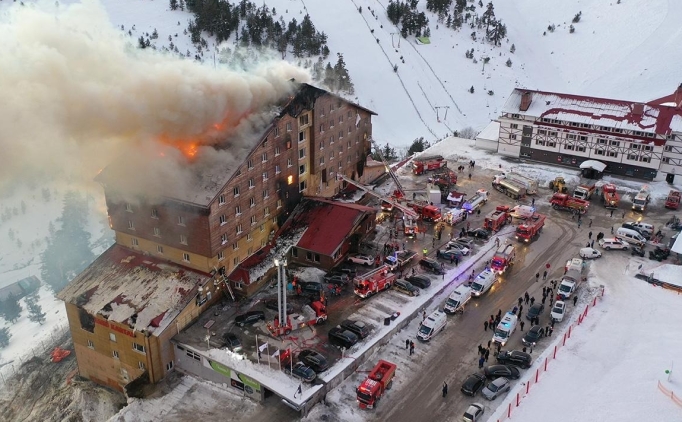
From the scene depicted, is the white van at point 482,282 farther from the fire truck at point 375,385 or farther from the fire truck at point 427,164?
the fire truck at point 427,164

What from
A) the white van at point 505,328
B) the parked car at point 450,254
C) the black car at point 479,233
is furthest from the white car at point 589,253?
the white van at point 505,328

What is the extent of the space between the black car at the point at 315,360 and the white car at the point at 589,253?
27.4 metres

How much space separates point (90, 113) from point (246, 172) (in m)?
12.3

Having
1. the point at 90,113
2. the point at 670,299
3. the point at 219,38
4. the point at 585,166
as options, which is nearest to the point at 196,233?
the point at 90,113

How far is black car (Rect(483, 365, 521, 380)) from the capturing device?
39472 mm

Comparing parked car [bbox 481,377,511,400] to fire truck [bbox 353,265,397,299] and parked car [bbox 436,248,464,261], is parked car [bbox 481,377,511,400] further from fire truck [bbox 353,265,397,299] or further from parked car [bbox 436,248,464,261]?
parked car [bbox 436,248,464,261]

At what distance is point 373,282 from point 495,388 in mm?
13276

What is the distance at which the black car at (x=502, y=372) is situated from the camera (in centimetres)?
3947

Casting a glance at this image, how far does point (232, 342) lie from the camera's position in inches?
1657

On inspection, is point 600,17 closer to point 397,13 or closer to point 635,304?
point 397,13

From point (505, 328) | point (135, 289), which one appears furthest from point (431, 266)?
point (135, 289)

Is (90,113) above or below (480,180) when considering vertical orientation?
above

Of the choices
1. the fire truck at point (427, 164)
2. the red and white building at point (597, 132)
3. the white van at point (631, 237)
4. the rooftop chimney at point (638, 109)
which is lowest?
the white van at point (631, 237)

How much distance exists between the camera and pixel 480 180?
237ft
